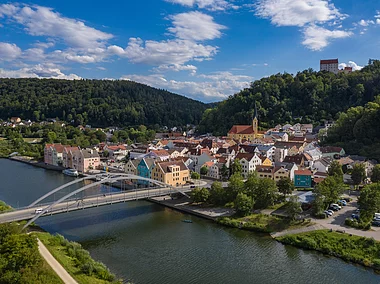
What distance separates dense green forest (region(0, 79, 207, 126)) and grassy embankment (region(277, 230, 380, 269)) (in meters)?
69.9

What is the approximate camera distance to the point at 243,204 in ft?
75.5

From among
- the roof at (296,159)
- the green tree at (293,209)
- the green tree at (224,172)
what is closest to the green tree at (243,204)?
the green tree at (293,209)

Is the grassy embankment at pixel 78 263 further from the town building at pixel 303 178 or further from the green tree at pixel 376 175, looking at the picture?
the green tree at pixel 376 175

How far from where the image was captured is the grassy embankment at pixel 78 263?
14320mm

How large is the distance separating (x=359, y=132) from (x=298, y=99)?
2847cm

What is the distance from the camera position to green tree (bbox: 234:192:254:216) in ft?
75.5

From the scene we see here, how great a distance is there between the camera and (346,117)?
4916 centimetres

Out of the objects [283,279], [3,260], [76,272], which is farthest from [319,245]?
[3,260]

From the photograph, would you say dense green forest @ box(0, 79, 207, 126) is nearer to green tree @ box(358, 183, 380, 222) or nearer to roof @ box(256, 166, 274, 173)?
roof @ box(256, 166, 274, 173)

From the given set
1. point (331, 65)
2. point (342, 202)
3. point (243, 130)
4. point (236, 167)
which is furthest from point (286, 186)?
point (331, 65)

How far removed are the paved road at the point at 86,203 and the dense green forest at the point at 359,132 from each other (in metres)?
25.6

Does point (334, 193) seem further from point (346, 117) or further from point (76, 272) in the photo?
point (346, 117)

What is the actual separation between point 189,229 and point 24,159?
3923 cm

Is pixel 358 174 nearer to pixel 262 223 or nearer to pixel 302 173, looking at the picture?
pixel 302 173
